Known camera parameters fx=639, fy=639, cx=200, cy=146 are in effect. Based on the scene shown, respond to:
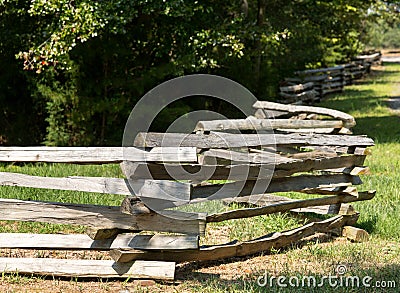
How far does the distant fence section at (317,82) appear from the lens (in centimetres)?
1922

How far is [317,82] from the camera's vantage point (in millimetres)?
23047

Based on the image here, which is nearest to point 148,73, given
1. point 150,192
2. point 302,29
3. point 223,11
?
point 223,11

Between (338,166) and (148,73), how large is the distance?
7.33 m

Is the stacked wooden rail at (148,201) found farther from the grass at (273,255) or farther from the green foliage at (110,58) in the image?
the green foliage at (110,58)

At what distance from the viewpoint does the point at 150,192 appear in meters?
4.91

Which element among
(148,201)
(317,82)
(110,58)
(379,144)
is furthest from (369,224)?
(317,82)

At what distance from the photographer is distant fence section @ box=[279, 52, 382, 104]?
63.1ft

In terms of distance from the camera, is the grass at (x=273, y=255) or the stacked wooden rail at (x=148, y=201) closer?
the stacked wooden rail at (x=148, y=201)

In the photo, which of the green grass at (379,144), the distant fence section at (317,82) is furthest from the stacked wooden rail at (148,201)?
the distant fence section at (317,82)

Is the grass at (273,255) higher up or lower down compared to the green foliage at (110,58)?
lower down

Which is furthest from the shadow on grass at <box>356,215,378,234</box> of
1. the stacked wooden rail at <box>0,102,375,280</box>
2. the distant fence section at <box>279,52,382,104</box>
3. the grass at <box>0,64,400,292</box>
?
the distant fence section at <box>279,52,382,104</box>

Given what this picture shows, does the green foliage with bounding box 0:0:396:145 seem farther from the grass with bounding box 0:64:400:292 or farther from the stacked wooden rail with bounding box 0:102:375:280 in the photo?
the stacked wooden rail with bounding box 0:102:375:280

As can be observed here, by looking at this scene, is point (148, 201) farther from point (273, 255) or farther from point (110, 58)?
point (110, 58)

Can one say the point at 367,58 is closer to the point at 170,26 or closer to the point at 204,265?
the point at 170,26
